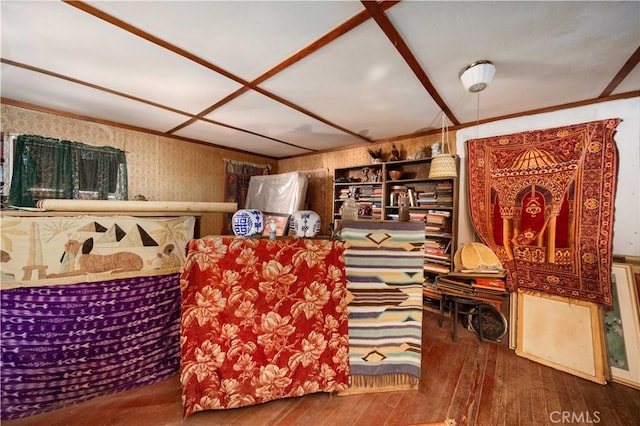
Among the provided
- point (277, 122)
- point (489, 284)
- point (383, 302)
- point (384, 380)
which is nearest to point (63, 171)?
point (277, 122)

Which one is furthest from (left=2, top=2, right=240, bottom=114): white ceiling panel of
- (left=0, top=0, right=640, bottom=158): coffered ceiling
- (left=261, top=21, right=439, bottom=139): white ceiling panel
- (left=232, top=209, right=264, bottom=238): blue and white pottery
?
(left=232, top=209, right=264, bottom=238): blue and white pottery

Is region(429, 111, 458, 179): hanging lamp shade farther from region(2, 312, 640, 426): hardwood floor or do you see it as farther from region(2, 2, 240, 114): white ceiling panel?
region(2, 2, 240, 114): white ceiling panel

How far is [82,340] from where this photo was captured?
1.47 m

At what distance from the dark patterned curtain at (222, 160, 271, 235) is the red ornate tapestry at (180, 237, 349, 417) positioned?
299 centimetres

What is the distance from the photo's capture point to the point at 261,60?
66.5 inches

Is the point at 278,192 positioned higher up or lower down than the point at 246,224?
higher up

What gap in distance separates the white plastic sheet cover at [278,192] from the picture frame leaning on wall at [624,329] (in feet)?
11.5

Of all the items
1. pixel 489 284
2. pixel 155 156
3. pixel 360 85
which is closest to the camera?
pixel 360 85

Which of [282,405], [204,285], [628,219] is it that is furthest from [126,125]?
[628,219]

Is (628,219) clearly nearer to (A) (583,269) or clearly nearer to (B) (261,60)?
(A) (583,269)

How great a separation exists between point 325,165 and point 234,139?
1.62m

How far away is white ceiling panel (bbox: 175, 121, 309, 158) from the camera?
10.8ft

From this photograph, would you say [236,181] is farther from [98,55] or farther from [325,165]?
[98,55]

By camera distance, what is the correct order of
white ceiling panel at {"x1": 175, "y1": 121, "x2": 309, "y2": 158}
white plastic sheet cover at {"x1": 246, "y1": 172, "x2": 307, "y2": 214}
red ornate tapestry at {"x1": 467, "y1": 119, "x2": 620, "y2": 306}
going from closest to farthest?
red ornate tapestry at {"x1": 467, "y1": 119, "x2": 620, "y2": 306} → white ceiling panel at {"x1": 175, "y1": 121, "x2": 309, "y2": 158} → white plastic sheet cover at {"x1": 246, "y1": 172, "x2": 307, "y2": 214}
